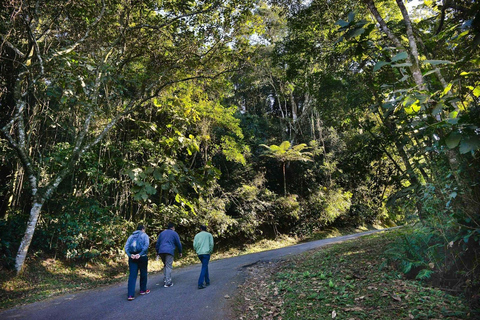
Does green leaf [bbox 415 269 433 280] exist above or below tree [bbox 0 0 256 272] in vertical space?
below

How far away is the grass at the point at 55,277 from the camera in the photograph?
6852mm

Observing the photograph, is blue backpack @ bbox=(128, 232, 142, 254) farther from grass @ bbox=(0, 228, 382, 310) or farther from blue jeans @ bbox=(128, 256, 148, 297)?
grass @ bbox=(0, 228, 382, 310)

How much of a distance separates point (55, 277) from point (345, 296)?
29.0 ft

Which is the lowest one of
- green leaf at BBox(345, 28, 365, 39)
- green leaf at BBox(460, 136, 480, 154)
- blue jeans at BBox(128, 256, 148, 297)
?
blue jeans at BBox(128, 256, 148, 297)

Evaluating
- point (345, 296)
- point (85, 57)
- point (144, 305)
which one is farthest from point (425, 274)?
point (85, 57)

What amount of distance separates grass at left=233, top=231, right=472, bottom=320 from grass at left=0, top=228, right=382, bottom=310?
5.14m

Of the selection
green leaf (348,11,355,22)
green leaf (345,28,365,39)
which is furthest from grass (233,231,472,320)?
green leaf (348,11,355,22)

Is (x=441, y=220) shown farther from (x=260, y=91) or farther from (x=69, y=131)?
(x=260, y=91)

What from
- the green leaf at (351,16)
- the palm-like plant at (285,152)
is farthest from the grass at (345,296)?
the palm-like plant at (285,152)

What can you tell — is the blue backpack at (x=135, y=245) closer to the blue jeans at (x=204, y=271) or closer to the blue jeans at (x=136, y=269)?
the blue jeans at (x=136, y=269)

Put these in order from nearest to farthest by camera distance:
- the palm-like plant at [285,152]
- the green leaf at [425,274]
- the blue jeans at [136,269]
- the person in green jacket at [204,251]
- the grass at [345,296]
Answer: the grass at [345,296] → the green leaf at [425,274] → the blue jeans at [136,269] → the person in green jacket at [204,251] → the palm-like plant at [285,152]

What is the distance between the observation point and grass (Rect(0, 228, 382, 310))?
6.85 meters

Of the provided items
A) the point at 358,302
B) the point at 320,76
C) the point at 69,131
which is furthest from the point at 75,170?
the point at 358,302

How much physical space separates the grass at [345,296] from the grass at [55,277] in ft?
16.9
